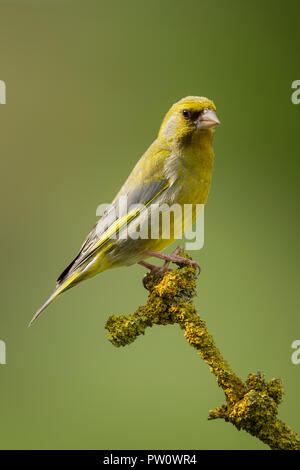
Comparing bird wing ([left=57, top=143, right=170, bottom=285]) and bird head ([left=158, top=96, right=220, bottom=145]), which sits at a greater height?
bird head ([left=158, top=96, right=220, bottom=145])

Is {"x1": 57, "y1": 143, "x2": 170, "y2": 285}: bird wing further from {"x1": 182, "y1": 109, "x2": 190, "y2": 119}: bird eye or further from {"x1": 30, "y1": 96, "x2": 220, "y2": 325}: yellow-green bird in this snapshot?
{"x1": 182, "y1": 109, "x2": 190, "y2": 119}: bird eye

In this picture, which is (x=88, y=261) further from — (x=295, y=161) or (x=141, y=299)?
(x=295, y=161)

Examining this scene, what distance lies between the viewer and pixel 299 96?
3.80 meters

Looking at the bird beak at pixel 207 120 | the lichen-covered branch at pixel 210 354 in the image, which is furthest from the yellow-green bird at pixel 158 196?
the lichen-covered branch at pixel 210 354

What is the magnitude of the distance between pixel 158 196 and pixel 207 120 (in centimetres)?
34

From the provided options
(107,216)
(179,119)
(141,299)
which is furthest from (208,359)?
(141,299)

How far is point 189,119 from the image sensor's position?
2219mm

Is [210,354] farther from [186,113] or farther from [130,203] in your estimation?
[186,113]

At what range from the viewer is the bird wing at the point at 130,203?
220 cm

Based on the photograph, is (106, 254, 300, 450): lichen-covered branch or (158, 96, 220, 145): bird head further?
(158, 96, 220, 145): bird head

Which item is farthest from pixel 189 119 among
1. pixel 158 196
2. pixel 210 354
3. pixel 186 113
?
pixel 210 354

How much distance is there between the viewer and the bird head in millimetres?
2168

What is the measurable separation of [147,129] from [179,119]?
6.60 ft

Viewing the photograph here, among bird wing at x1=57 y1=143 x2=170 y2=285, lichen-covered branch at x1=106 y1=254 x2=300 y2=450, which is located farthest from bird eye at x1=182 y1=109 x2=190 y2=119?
lichen-covered branch at x1=106 y1=254 x2=300 y2=450
